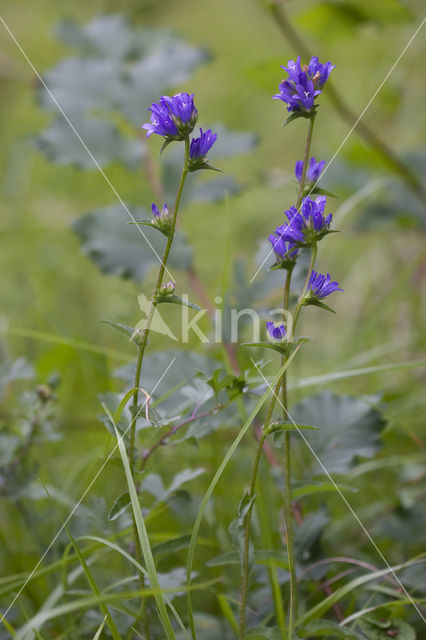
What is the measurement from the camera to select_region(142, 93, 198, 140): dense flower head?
556 millimetres

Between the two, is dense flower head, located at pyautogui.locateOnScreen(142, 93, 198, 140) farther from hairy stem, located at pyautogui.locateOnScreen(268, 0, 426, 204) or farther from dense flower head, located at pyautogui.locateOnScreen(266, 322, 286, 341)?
hairy stem, located at pyautogui.locateOnScreen(268, 0, 426, 204)

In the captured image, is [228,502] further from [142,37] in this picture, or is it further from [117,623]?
[142,37]

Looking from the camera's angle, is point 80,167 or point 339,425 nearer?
point 339,425

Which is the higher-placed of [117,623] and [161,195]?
[161,195]

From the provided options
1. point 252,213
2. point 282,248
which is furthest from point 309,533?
point 252,213

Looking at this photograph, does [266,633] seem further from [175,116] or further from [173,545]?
[175,116]

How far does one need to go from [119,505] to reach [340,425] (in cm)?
38

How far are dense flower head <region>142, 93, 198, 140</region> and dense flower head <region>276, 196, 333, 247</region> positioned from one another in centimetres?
12

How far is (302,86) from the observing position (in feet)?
1.94

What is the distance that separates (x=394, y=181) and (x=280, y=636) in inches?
46.1

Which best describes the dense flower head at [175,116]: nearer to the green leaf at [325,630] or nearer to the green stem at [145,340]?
the green stem at [145,340]

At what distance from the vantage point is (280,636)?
604 mm

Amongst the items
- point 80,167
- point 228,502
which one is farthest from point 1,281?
point 228,502

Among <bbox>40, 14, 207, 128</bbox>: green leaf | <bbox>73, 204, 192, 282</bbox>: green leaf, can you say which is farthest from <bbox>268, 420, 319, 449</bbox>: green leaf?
<bbox>40, 14, 207, 128</bbox>: green leaf
